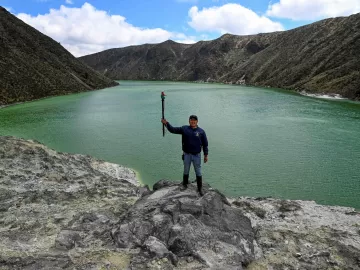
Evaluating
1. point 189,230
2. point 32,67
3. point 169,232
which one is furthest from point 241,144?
point 32,67

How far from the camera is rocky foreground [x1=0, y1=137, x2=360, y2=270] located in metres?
9.46

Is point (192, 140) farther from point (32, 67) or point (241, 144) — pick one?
point (32, 67)

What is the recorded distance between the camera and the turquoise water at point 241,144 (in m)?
20.9

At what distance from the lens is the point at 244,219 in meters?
11.8

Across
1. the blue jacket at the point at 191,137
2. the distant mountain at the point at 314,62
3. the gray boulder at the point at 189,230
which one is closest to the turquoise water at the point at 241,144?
the gray boulder at the point at 189,230

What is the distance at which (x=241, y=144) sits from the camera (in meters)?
31.4

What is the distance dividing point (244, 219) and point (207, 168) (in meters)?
12.0

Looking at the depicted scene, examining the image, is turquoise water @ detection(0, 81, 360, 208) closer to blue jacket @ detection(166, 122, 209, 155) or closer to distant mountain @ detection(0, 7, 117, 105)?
blue jacket @ detection(166, 122, 209, 155)

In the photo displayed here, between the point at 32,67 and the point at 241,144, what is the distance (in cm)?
8198

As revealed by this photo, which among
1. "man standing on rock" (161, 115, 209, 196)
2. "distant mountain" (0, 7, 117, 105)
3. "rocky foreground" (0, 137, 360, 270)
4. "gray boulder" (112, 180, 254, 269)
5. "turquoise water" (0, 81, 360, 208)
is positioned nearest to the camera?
"rocky foreground" (0, 137, 360, 270)

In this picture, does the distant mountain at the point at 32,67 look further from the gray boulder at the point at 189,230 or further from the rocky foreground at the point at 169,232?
the gray boulder at the point at 189,230

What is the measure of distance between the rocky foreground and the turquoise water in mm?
5713

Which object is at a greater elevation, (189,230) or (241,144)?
(189,230)

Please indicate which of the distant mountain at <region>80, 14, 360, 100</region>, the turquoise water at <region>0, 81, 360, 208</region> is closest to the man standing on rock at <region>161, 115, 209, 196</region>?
the turquoise water at <region>0, 81, 360, 208</region>
